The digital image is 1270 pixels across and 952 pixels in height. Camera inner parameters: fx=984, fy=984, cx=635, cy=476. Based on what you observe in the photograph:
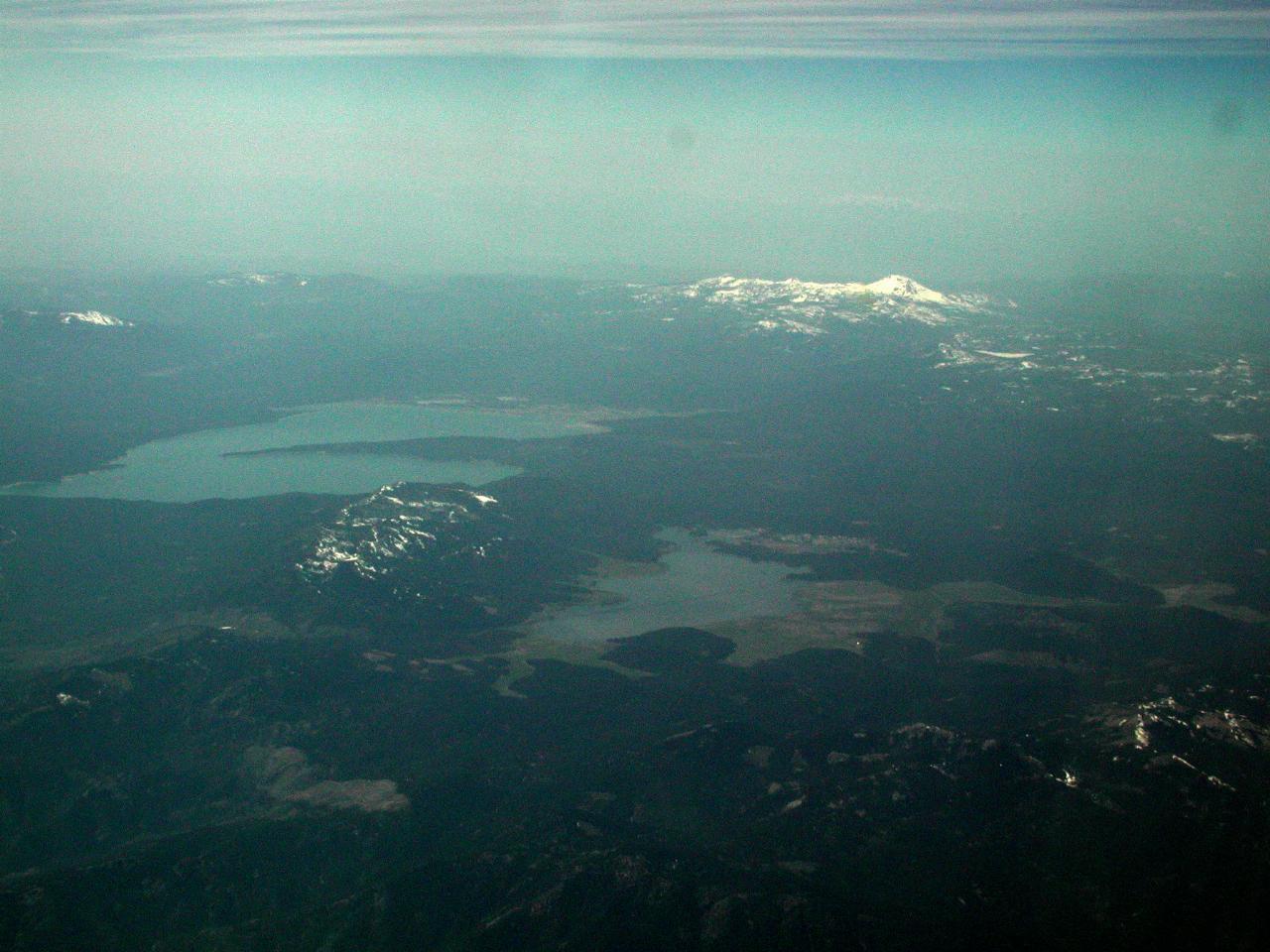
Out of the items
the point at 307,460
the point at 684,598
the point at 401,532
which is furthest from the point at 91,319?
the point at 684,598

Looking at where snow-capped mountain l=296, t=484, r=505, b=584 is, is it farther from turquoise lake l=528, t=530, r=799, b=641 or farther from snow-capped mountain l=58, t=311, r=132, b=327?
snow-capped mountain l=58, t=311, r=132, b=327

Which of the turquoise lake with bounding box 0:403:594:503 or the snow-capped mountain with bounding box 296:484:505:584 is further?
the turquoise lake with bounding box 0:403:594:503

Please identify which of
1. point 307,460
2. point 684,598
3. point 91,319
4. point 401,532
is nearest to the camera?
point 684,598

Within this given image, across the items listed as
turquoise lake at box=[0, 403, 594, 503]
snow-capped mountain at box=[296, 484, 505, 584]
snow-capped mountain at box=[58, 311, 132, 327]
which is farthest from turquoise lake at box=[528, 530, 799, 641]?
snow-capped mountain at box=[58, 311, 132, 327]

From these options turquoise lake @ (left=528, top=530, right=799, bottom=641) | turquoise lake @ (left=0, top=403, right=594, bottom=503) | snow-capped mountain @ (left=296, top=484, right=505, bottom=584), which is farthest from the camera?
turquoise lake @ (left=0, top=403, right=594, bottom=503)

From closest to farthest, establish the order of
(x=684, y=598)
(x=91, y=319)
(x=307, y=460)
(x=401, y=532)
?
1. (x=684, y=598)
2. (x=401, y=532)
3. (x=307, y=460)
4. (x=91, y=319)

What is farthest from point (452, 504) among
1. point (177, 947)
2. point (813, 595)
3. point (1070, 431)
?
point (1070, 431)

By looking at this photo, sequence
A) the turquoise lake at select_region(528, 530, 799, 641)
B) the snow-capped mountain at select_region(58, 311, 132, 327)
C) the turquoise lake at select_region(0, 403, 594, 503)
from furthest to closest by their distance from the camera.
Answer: the snow-capped mountain at select_region(58, 311, 132, 327)
the turquoise lake at select_region(0, 403, 594, 503)
the turquoise lake at select_region(528, 530, 799, 641)

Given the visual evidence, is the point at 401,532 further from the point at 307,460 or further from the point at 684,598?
the point at 307,460
